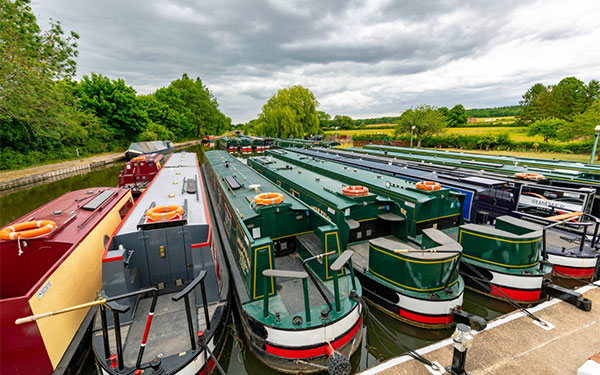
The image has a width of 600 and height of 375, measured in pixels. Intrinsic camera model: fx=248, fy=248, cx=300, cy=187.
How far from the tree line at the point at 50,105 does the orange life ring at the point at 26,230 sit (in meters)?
22.0

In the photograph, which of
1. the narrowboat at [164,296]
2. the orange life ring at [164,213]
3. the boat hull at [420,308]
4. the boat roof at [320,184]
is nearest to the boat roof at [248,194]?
the boat roof at [320,184]

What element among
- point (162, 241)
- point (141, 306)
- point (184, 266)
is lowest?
point (141, 306)

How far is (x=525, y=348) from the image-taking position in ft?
18.9

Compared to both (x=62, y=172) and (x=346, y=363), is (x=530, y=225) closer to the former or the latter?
(x=346, y=363)

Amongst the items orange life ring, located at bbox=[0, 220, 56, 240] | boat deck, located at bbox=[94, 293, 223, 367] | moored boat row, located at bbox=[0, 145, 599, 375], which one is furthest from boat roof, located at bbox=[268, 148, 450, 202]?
orange life ring, located at bbox=[0, 220, 56, 240]

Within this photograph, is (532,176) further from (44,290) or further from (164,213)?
(44,290)

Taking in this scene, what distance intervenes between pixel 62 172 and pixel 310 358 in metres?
35.9

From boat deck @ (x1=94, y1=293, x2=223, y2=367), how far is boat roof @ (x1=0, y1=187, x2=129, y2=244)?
2.56m

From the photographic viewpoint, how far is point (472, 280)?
8531 millimetres

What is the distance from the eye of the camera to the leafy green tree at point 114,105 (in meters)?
42.0

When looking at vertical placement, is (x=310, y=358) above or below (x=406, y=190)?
below

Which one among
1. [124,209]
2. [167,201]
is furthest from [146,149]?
[167,201]

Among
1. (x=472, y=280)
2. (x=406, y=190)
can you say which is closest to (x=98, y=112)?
(x=406, y=190)

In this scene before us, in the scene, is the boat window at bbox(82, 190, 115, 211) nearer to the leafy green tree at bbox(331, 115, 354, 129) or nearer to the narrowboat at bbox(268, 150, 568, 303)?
the narrowboat at bbox(268, 150, 568, 303)
